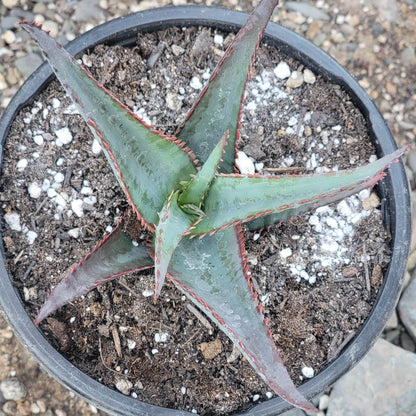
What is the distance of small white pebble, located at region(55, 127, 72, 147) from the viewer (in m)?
1.49

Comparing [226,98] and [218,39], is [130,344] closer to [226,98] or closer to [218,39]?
[226,98]

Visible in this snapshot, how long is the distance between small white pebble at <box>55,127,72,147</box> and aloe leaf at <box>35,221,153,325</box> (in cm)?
45

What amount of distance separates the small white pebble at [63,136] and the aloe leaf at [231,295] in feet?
1.94

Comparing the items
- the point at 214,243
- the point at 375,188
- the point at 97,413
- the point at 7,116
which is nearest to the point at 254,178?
the point at 214,243

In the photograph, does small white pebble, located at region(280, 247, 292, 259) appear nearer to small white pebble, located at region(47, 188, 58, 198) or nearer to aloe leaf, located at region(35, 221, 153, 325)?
aloe leaf, located at region(35, 221, 153, 325)

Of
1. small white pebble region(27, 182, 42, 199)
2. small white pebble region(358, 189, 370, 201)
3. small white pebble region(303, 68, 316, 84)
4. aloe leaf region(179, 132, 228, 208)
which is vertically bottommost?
small white pebble region(358, 189, 370, 201)

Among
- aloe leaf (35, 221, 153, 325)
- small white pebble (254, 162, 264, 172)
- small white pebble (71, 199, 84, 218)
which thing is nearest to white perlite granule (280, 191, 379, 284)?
small white pebble (254, 162, 264, 172)

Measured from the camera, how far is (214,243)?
111 cm

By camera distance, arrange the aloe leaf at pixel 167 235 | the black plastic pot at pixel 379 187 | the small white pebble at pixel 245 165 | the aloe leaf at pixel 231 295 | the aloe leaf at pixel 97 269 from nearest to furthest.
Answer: the aloe leaf at pixel 167 235, the aloe leaf at pixel 231 295, the aloe leaf at pixel 97 269, the black plastic pot at pixel 379 187, the small white pebble at pixel 245 165

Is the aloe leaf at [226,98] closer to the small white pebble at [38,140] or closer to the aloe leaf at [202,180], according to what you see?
the aloe leaf at [202,180]

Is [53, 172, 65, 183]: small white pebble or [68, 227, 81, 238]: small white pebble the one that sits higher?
[53, 172, 65, 183]: small white pebble

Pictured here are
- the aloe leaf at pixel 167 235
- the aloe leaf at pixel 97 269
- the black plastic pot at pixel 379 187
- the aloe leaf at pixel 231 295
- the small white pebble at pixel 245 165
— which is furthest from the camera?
the small white pebble at pixel 245 165

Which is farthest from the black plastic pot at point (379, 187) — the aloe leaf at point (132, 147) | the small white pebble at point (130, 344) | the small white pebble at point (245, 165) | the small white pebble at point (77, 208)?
the aloe leaf at point (132, 147)

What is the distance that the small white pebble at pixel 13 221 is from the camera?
1.46 metres
